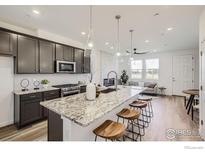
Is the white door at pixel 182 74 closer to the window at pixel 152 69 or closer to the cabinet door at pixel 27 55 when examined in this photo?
the window at pixel 152 69


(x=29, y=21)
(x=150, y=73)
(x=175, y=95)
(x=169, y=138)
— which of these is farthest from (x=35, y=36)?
(x=175, y=95)

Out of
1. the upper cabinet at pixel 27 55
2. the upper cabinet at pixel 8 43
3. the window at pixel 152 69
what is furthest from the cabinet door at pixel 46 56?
the window at pixel 152 69

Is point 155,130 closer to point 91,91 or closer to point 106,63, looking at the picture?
point 91,91

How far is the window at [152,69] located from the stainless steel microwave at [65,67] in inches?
213

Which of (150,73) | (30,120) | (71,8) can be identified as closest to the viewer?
(71,8)

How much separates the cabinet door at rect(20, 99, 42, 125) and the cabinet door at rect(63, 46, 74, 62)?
187 cm

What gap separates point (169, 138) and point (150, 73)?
19.1ft

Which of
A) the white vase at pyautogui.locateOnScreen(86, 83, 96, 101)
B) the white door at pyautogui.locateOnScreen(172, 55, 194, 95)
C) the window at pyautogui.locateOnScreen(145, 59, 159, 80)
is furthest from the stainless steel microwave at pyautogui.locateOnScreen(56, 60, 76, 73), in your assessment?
the white door at pyautogui.locateOnScreen(172, 55, 194, 95)

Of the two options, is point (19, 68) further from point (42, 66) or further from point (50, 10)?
point (50, 10)

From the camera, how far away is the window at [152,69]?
7594 millimetres

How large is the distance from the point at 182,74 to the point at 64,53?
6.53 metres

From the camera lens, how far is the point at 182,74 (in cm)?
664

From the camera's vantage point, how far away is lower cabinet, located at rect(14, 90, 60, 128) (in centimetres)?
280
